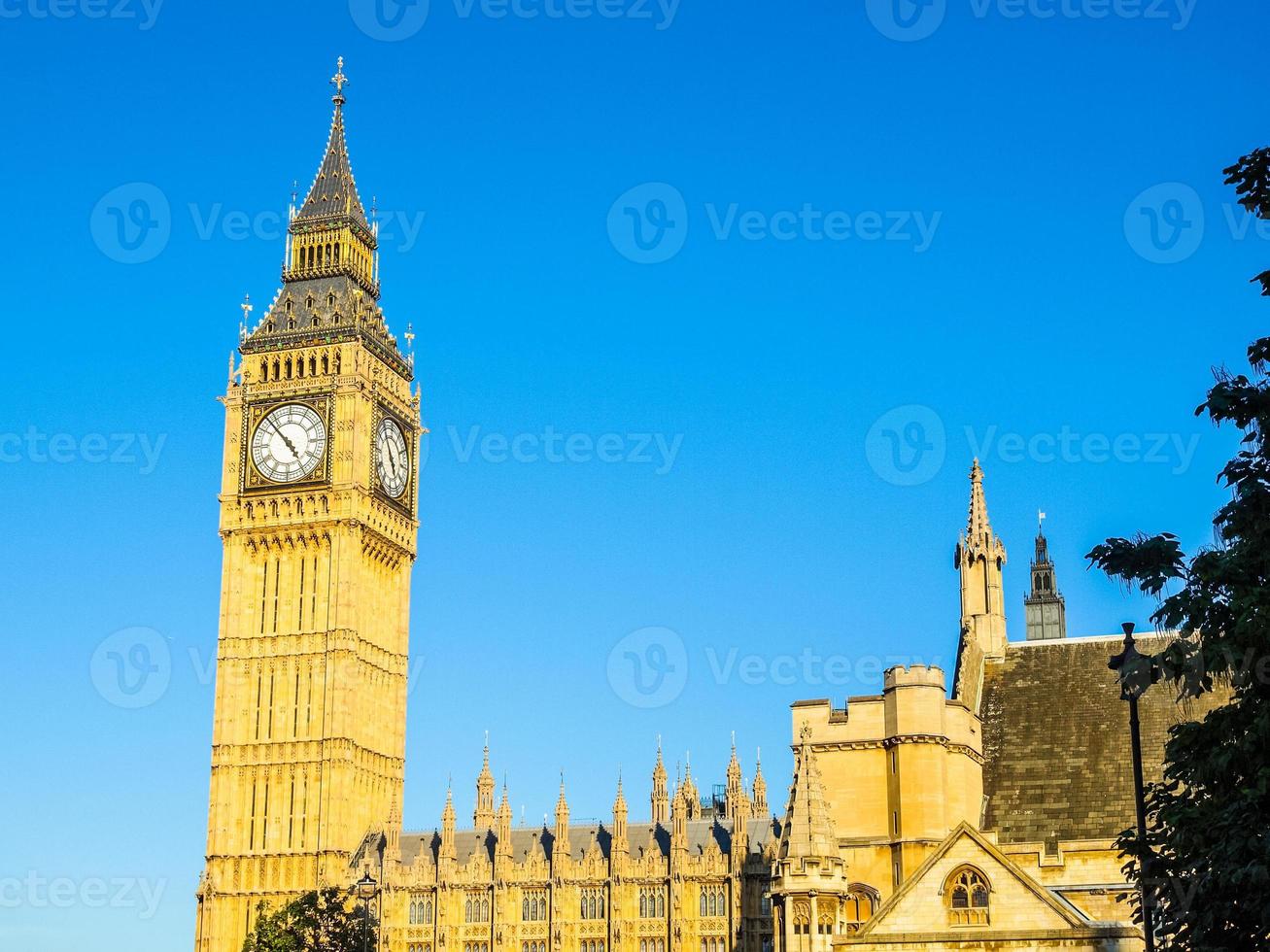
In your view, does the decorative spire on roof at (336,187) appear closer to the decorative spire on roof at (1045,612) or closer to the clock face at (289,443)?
the clock face at (289,443)

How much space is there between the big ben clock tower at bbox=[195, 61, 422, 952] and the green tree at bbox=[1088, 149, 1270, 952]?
7682 cm

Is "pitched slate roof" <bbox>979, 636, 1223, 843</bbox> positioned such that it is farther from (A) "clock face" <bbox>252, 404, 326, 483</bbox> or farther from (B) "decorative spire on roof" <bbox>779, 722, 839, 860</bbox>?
(A) "clock face" <bbox>252, 404, 326, 483</bbox>

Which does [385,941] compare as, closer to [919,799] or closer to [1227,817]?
[919,799]

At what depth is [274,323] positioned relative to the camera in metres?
110

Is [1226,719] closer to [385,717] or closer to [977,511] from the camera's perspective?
[977,511]

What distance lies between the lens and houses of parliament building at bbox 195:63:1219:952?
5519 cm

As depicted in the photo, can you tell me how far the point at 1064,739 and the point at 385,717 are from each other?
5916 centimetres

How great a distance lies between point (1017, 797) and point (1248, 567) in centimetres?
2860

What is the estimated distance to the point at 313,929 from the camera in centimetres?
8425

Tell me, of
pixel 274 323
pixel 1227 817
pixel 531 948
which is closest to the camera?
pixel 1227 817

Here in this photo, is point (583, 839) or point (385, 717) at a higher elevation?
point (385, 717)

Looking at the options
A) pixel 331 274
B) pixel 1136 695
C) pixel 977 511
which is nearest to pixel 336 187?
pixel 331 274

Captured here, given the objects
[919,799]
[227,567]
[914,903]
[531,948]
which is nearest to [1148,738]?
[919,799]

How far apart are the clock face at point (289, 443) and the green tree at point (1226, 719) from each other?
82168mm
